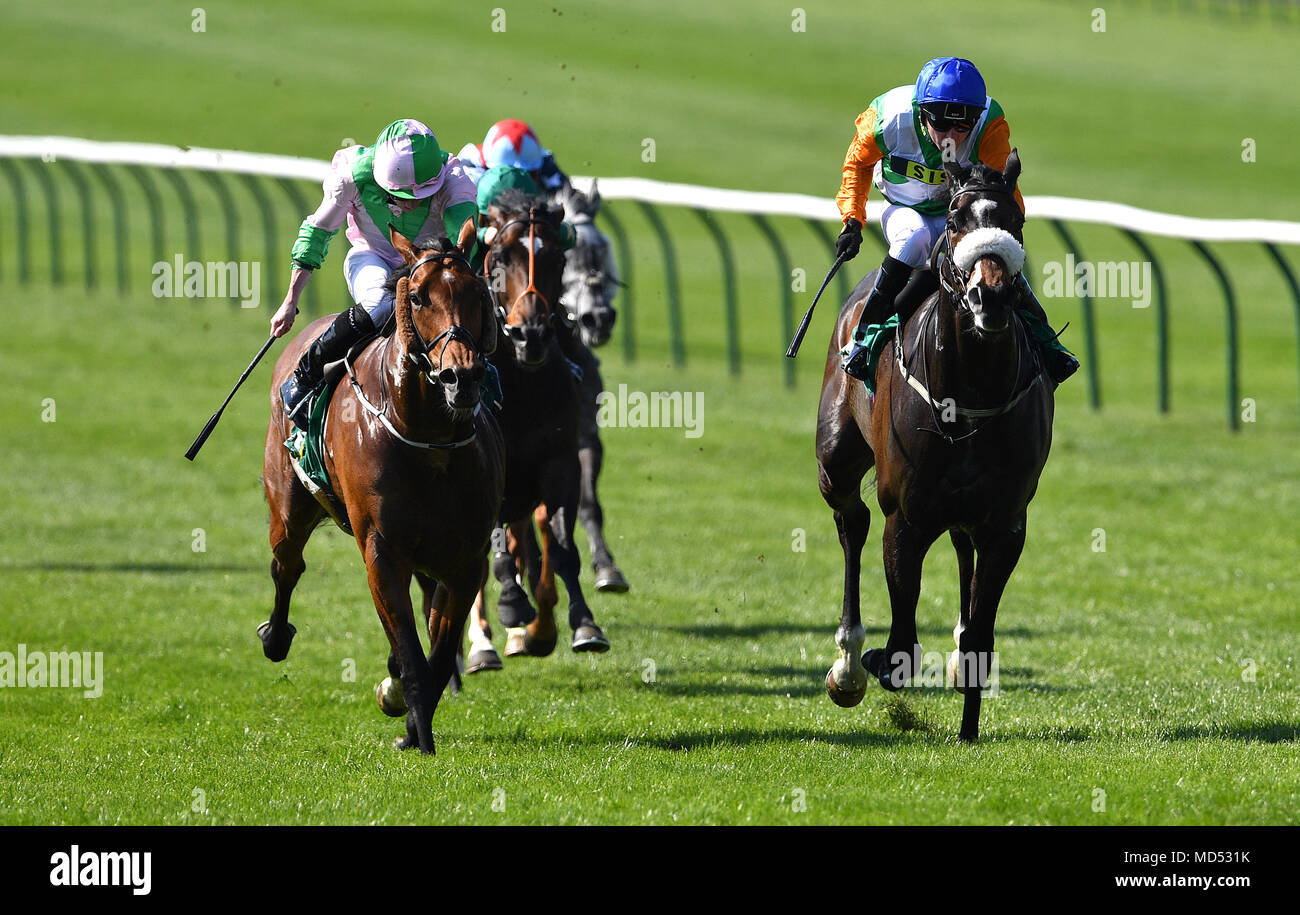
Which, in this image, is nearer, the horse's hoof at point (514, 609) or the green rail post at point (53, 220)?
the horse's hoof at point (514, 609)

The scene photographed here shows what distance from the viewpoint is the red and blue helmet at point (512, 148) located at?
9570 mm

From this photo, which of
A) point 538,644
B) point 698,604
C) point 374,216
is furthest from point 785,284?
point 374,216

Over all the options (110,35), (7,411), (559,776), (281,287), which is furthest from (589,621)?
(110,35)

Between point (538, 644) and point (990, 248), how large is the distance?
3539 millimetres

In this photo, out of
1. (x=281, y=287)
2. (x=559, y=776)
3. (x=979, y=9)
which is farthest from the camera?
Answer: (x=979, y=9)

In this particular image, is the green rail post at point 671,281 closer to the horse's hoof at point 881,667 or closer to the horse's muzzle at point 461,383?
the horse's hoof at point 881,667

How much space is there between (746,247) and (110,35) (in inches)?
755

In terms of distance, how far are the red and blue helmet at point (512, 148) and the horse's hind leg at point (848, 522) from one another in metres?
2.29

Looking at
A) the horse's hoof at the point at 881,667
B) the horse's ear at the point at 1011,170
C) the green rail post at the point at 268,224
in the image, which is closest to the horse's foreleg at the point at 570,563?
the horse's hoof at the point at 881,667

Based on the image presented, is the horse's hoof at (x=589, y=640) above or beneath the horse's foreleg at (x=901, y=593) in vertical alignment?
beneath

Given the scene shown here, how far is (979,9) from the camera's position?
4494 cm

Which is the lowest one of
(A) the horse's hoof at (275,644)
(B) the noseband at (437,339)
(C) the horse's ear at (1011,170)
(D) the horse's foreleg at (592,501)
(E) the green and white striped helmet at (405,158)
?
(A) the horse's hoof at (275,644)

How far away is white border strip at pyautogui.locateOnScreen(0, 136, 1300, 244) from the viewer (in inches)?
556

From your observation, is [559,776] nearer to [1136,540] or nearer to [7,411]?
[1136,540]
